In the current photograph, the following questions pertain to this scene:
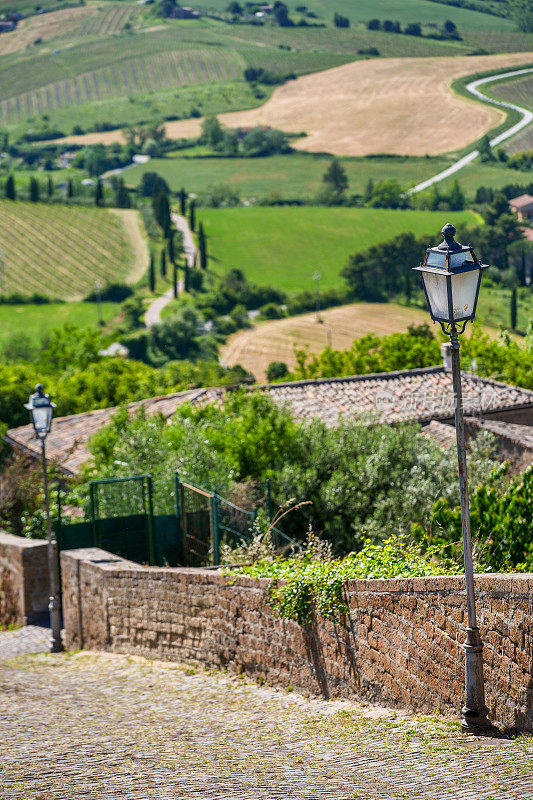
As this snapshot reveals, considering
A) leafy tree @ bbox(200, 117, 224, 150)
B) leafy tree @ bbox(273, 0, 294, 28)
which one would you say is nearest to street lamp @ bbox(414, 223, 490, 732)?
leafy tree @ bbox(200, 117, 224, 150)

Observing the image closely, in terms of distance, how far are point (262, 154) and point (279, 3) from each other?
6076cm

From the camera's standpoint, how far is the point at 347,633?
26.4ft

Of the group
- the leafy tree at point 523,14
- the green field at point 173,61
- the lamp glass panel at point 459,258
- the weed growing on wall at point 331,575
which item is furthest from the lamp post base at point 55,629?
the green field at point 173,61

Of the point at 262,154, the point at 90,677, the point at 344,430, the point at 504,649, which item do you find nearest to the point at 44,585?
the point at 90,677

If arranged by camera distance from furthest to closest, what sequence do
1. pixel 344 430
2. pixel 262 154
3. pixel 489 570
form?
pixel 262 154 → pixel 344 430 → pixel 489 570

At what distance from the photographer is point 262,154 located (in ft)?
495

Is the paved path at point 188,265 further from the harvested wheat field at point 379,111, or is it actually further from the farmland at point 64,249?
the harvested wheat field at point 379,111

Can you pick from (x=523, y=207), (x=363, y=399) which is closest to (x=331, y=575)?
(x=363, y=399)

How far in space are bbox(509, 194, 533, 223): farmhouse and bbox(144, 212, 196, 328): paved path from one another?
33.9m

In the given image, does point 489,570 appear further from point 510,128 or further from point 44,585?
point 510,128

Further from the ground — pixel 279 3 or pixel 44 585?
pixel 279 3

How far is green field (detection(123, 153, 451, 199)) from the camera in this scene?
133 metres

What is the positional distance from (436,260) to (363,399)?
2264cm

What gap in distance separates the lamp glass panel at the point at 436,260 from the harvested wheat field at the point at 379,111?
127 meters
